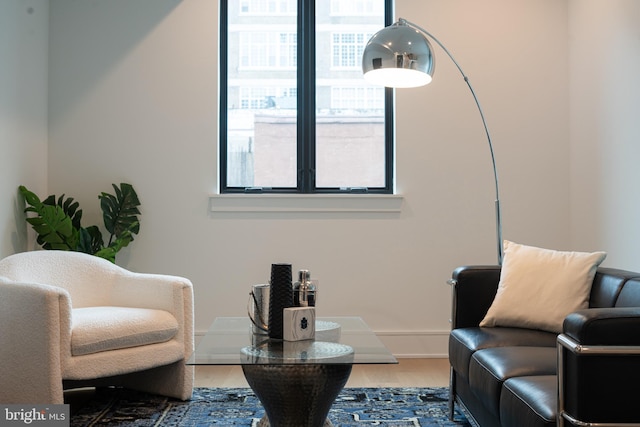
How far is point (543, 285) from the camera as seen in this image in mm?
3090

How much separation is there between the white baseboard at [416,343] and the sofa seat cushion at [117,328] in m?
1.34

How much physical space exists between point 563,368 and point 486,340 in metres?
0.94

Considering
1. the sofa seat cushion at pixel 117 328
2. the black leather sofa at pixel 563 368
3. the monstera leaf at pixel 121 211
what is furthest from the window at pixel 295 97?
the black leather sofa at pixel 563 368

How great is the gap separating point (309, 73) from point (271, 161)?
26.9 inches

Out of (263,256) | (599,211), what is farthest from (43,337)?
(599,211)

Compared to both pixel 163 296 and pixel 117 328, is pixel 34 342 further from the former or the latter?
pixel 163 296

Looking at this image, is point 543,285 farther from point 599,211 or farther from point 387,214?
point 387,214

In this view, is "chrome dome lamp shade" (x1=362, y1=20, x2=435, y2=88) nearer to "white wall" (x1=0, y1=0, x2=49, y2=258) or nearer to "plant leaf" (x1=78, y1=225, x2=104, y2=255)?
"plant leaf" (x1=78, y1=225, x2=104, y2=255)

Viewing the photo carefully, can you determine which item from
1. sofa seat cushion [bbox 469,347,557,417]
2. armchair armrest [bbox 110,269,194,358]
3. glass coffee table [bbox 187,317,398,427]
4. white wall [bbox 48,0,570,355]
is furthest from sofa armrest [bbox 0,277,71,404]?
sofa seat cushion [bbox 469,347,557,417]

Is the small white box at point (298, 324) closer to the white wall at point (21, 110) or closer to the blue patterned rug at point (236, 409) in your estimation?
the blue patterned rug at point (236, 409)

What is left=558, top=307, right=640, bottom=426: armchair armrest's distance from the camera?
6.11 feet

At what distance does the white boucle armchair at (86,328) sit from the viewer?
10.1 ft

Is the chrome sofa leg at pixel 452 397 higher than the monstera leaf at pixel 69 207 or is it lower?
lower

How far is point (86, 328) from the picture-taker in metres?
3.19
